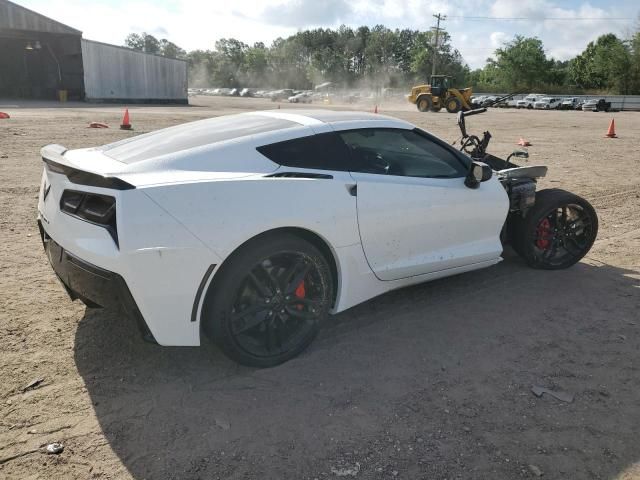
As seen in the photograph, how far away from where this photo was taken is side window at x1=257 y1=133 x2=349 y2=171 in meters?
3.12

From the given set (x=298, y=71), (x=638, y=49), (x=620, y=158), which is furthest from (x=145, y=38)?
(x=620, y=158)

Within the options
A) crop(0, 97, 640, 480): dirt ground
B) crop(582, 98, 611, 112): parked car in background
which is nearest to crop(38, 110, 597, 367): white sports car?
crop(0, 97, 640, 480): dirt ground

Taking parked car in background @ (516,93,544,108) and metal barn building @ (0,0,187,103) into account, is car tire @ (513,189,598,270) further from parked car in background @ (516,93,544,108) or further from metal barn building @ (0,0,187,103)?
parked car in background @ (516,93,544,108)

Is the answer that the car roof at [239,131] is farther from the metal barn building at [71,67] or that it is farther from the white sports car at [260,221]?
the metal barn building at [71,67]

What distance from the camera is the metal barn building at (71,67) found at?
3316 centimetres

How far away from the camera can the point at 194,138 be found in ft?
10.9

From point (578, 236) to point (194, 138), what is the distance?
12.0 ft

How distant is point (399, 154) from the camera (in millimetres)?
3732

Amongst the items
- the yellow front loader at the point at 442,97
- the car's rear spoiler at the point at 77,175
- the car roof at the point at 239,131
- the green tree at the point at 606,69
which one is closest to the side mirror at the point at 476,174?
the car roof at the point at 239,131

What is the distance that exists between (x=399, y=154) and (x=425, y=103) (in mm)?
32381

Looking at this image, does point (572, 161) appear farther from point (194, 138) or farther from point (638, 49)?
point (638, 49)

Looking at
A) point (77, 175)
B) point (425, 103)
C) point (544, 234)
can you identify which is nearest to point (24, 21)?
point (425, 103)

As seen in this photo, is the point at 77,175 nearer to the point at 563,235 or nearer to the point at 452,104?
the point at 563,235

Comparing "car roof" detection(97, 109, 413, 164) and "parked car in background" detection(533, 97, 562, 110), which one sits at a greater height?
"parked car in background" detection(533, 97, 562, 110)
